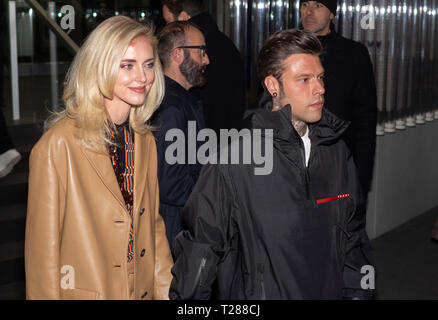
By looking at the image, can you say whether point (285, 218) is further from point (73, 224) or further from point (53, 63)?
point (53, 63)

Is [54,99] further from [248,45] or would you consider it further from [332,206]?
[332,206]

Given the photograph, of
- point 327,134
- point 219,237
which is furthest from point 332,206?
point 219,237

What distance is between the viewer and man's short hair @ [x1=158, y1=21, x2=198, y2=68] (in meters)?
3.44

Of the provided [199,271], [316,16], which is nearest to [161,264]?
[199,271]

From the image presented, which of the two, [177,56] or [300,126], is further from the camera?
[177,56]

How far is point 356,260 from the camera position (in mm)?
2215

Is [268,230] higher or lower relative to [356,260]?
higher

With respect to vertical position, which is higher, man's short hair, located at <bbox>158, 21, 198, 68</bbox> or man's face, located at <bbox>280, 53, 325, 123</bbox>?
man's short hair, located at <bbox>158, 21, 198, 68</bbox>

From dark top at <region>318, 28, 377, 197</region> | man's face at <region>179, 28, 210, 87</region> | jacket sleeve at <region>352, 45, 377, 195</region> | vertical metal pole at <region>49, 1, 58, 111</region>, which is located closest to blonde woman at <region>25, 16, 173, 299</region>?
man's face at <region>179, 28, 210, 87</region>

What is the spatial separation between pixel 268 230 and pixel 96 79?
2.44 ft

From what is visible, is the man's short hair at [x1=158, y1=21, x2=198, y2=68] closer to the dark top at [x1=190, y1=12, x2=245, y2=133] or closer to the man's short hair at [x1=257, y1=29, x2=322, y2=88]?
the dark top at [x1=190, y1=12, x2=245, y2=133]

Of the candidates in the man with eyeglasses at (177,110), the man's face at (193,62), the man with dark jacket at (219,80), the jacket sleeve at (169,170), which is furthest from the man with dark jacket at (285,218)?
the man with dark jacket at (219,80)

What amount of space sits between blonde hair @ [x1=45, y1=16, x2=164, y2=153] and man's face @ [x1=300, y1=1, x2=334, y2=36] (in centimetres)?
198

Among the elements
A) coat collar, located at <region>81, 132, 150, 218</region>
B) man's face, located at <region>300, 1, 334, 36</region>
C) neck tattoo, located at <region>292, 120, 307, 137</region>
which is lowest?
coat collar, located at <region>81, 132, 150, 218</region>
